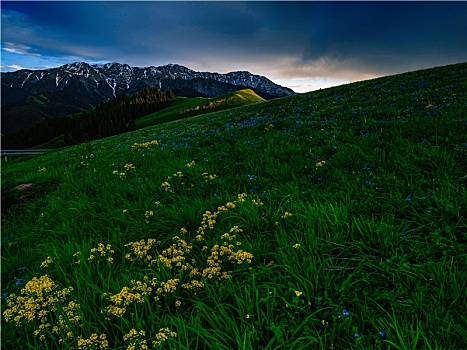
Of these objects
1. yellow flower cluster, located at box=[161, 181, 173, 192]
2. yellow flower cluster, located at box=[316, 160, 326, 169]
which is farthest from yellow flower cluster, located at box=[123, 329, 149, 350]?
yellow flower cluster, located at box=[316, 160, 326, 169]

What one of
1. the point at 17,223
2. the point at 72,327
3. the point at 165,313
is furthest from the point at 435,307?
the point at 17,223

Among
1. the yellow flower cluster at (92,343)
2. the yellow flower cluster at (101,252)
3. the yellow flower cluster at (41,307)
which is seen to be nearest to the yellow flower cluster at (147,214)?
the yellow flower cluster at (101,252)

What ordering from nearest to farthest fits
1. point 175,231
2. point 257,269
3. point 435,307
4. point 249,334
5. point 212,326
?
point 249,334, point 435,307, point 212,326, point 257,269, point 175,231

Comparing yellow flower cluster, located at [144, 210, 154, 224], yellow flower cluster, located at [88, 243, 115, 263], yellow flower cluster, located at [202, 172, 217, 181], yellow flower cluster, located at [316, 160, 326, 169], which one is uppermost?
yellow flower cluster, located at [316, 160, 326, 169]

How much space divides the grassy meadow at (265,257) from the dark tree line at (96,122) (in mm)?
121713

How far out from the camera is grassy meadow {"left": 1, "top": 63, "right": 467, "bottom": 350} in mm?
2531

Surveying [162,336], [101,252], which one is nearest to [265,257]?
[162,336]

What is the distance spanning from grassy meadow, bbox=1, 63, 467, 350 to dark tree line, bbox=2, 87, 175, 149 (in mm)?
121713

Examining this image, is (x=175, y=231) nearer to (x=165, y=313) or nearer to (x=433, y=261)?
(x=165, y=313)

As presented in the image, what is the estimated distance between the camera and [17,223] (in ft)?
21.5

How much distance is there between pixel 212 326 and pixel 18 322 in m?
2.31

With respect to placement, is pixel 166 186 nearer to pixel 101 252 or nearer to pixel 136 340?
pixel 101 252

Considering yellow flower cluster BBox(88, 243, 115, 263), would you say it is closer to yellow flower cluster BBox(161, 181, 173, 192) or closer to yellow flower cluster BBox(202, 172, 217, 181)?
yellow flower cluster BBox(161, 181, 173, 192)

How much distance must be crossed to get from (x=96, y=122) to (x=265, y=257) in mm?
144343
